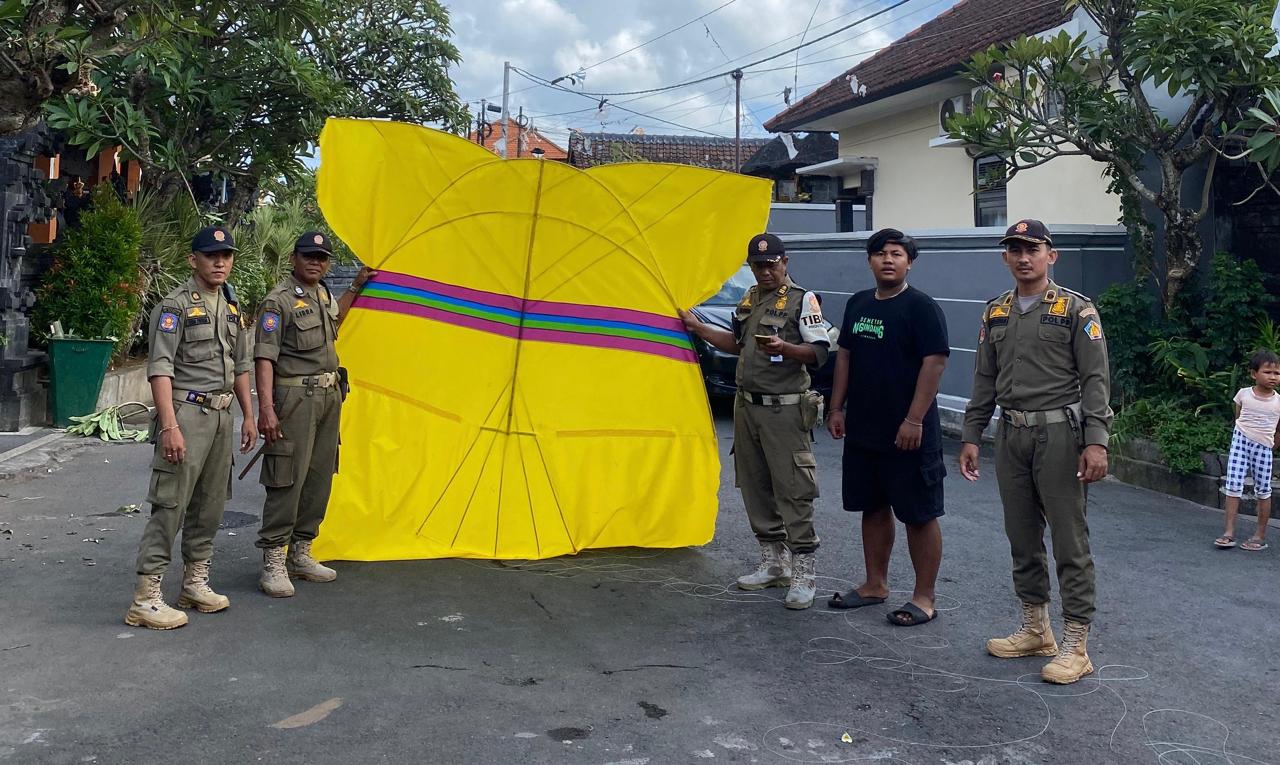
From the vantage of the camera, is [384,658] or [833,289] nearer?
[384,658]

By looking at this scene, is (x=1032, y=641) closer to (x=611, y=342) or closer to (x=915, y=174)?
(x=611, y=342)

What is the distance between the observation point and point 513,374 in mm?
6863

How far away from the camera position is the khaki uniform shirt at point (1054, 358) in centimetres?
482

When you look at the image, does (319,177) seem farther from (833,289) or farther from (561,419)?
(833,289)

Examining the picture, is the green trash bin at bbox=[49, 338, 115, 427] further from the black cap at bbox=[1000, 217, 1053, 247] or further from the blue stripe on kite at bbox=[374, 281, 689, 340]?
the black cap at bbox=[1000, 217, 1053, 247]

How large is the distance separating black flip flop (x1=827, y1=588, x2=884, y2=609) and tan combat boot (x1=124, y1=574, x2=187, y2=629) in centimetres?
321

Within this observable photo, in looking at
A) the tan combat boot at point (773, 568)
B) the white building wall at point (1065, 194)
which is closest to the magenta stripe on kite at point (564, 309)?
the tan combat boot at point (773, 568)

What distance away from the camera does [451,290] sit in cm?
670

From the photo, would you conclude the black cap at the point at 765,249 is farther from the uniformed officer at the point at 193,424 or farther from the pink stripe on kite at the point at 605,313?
the uniformed officer at the point at 193,424

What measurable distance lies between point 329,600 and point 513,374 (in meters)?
1.80

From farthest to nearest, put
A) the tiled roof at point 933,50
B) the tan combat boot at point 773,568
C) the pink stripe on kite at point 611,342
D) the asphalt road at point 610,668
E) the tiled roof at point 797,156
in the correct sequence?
1. the tiled roof at point 797,156
2. the tiled roof at point 933,50
3. the pink stripe on kite at point 611,342
4. the tan combat boot at point 773,568
5. the asphalt road at point 610,668

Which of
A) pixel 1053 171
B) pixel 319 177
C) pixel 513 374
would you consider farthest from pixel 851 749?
pixel 1053 171

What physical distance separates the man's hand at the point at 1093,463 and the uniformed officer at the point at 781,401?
1.46 metres

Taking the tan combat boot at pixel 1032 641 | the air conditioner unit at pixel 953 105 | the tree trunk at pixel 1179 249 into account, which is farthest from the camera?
the air conditioner unit at pixel 953 105
